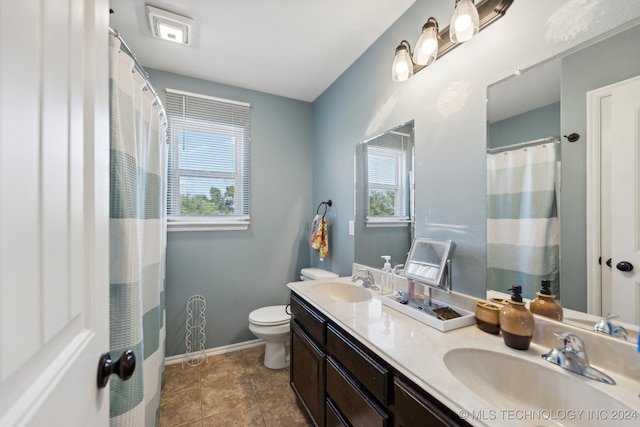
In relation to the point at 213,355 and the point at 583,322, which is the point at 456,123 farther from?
the point at 213,355

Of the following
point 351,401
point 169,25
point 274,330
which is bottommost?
point 274,330

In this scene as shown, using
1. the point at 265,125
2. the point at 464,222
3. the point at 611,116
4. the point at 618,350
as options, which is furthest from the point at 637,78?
the point at 265,125

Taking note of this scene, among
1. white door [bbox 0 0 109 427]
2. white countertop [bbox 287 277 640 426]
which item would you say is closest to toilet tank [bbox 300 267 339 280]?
white countertop [bbox 287 277 640 426]

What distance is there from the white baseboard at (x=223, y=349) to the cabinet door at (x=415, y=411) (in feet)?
6.66

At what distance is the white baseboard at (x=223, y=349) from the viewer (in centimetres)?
231

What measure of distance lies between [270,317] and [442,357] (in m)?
1.59

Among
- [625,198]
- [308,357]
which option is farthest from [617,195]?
[308,357]

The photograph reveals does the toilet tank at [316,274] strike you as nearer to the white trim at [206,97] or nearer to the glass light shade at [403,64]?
the glass light shade at [403,64]

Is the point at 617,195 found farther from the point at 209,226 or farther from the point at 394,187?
the point at 209,226

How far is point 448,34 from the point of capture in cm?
134

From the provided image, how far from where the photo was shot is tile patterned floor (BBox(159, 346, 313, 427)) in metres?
1.68

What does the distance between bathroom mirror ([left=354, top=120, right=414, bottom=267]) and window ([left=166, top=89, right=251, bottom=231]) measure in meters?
1.15

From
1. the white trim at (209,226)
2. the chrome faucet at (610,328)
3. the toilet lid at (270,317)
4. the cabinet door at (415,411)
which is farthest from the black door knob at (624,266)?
the white trim at (209,226)

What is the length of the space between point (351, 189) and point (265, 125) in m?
1.18
